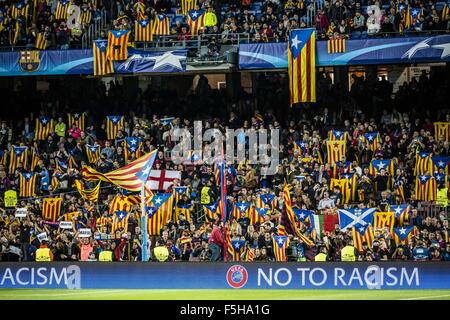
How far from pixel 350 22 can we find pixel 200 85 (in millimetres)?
5390

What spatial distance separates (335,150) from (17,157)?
384 inches

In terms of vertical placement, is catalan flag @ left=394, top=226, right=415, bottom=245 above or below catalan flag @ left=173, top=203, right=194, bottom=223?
below

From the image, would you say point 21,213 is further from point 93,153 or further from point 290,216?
point 290,216

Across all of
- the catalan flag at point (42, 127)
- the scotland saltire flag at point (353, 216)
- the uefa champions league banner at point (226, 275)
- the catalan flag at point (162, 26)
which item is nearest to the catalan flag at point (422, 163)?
the scotland saltire flag at point (353, 216)

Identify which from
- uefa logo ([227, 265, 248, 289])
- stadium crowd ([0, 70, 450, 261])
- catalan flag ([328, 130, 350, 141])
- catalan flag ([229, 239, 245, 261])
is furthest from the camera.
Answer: catalan flag ([328, 130, 350, 141])

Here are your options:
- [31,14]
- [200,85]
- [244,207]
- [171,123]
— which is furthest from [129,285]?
[31,14]

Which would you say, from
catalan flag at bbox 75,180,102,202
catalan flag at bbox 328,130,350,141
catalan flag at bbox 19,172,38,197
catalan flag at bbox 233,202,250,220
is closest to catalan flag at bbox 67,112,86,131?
catalan flag at bbox 19,172,38,197

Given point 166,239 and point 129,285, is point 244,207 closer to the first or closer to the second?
point 166,239

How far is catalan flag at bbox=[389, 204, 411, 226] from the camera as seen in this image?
27828 millimetres

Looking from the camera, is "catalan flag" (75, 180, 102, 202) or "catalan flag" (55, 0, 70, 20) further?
"catalan flag" (55, 0, 70, 20)

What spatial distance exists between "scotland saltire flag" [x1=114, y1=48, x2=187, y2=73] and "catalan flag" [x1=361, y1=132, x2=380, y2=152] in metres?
5.92

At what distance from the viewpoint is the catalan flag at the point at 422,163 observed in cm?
3030

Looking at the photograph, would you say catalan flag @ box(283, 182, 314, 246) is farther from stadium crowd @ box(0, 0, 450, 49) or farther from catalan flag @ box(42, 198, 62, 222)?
stadium crowd @ box(0, 0, 450, 49)

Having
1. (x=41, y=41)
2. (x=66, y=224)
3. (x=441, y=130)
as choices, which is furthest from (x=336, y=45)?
(x=66, y=224)
